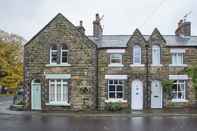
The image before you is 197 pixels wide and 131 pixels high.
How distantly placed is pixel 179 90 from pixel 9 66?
3581cm

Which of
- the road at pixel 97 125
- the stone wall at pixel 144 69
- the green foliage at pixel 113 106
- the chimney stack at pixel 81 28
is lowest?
the road at pixel 97 125

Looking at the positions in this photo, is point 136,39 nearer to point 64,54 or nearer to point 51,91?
point 64,54

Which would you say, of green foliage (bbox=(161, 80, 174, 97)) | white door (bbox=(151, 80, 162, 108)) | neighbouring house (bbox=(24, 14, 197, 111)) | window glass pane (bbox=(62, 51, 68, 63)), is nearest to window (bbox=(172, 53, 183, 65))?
neighbouring house (bbox=(24, 14, 197, 111))

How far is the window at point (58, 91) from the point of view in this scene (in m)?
32.1

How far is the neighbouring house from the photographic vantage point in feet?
105

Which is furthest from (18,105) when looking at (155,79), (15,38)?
(15,38)

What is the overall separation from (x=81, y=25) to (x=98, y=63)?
552cm

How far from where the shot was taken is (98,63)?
3234 centimetres

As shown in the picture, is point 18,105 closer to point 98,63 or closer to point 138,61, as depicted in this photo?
point 98,63

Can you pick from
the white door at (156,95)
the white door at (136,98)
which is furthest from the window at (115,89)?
the white door at (156,95)

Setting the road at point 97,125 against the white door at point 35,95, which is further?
the white door at point 35,95

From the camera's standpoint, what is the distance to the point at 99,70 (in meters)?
32.3

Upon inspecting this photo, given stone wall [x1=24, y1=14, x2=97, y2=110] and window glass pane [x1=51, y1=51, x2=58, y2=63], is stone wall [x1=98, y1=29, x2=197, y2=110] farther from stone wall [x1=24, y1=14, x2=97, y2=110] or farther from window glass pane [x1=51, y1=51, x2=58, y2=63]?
window glass pane [x1=51, y1=51, x2=58, y2=63]

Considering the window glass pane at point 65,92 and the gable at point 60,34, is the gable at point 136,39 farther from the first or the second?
the window glass pane at point 65,92
